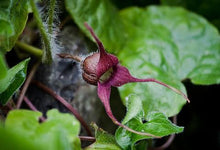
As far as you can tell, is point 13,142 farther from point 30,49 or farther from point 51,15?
point 30,49

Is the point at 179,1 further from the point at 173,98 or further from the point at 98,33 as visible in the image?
the point at 173,98

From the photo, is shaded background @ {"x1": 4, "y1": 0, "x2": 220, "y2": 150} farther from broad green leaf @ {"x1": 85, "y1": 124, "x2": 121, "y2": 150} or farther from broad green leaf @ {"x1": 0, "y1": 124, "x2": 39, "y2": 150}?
broad green leaf @ {"x1": 0, "y1": 124, "x2": 39, "y2": 150}

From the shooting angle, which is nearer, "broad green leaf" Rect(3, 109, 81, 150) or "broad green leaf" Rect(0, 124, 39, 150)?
"broad green leaf" Rect(0, 124, 39, 150)

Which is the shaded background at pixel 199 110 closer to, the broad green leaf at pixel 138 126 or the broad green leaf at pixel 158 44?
the broad green leaf at pixel 158 44

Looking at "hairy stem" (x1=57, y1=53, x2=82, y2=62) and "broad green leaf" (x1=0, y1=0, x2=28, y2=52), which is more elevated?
"broad green leaf" (x1=0, y1=0, x2=28, y2=52)

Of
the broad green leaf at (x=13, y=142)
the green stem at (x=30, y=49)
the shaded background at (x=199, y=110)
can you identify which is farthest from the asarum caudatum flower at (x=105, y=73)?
the shaded background at (x=199, y=110)

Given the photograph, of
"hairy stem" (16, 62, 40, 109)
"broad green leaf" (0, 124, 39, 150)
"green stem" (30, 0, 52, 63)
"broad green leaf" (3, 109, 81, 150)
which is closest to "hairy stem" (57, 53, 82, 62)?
"green stem" (30, 0, 52, 63)

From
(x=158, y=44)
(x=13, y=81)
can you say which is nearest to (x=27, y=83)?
(x=13, y=81)
